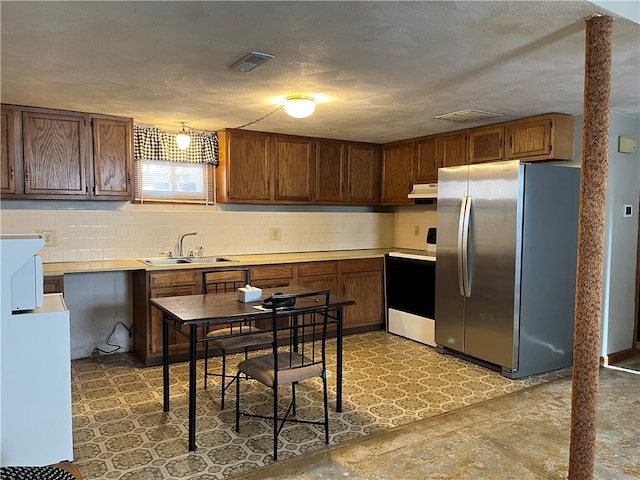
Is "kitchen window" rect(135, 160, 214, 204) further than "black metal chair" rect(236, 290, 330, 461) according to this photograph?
Yes

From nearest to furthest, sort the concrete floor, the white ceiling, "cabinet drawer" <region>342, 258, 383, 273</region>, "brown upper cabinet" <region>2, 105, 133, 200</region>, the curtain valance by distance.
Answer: the white ceiling → the concrete floor → "brown upper cabinet" <region>2, 105, 133, 200</region> → the curtain valance → "cabinet drawer" <region>342, 258, 383, 273</region>

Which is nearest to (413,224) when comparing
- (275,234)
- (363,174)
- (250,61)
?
(363,174)

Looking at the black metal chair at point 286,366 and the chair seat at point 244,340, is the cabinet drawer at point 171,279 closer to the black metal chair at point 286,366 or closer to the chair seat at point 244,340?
the chair seat at point 244,340

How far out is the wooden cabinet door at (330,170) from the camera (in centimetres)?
525

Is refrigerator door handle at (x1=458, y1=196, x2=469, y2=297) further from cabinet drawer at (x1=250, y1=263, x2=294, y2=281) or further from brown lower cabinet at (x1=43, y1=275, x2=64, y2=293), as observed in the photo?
brown lower cabinet at (x1=43, y1=275, x2=64, y2=293)

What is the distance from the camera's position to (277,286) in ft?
15.1

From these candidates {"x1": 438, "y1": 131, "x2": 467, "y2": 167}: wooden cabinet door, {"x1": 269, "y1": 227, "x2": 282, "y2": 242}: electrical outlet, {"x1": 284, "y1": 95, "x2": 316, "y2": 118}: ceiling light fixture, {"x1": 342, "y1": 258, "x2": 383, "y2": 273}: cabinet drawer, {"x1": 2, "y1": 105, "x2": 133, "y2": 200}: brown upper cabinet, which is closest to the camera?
{"x1": 284, "y1": 95, "x2": 316, "y2": 118}: ceiling light fixture

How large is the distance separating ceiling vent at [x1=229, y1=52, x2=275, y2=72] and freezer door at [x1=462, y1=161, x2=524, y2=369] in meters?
2.09

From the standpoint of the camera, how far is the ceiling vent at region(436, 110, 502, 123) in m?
3.88

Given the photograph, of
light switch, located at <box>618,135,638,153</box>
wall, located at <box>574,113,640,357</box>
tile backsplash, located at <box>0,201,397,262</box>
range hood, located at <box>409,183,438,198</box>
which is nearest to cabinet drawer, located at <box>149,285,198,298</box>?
tile backsplash, located at <box>0,201,397,262</box>

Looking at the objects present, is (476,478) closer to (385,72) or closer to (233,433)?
(233,433)

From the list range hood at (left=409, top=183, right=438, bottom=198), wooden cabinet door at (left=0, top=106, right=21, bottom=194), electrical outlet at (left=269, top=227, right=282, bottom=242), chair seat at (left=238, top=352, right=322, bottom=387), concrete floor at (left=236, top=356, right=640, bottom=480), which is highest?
wooden cabinet door at (left=0, top=106, right=21, bottom=194)

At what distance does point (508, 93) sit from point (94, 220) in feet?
11.7

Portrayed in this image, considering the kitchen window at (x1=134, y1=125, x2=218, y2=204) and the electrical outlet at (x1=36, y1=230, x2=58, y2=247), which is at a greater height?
the kitchen window at (x1=134, y1=125, x2=218, y2=204)
